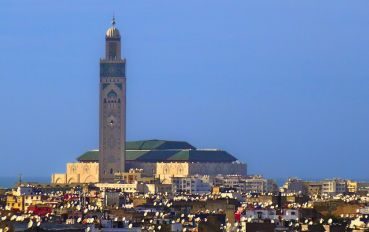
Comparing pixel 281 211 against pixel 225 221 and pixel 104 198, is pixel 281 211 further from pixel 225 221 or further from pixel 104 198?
pixel 104 198

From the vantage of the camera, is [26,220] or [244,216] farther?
[244,216]

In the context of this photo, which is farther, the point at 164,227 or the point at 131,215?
the point at 131,215

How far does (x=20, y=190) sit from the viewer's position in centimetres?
17400

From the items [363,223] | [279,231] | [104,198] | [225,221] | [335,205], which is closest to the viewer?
[279,231]

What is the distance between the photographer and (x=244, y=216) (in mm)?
113312

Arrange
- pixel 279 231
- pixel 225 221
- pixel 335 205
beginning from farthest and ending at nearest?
1. pixel 335 205
2. pixel 225 221
3. pixel 279 231

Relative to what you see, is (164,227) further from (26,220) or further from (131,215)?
(131,215)

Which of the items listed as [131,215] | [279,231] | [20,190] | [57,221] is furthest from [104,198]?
[279,231]

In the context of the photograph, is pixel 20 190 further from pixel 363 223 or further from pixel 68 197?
pixel 363 223

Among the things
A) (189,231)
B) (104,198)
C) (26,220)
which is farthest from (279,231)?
(104,198)

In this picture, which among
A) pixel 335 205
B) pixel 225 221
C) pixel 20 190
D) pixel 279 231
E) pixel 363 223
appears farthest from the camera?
pixel 20 190

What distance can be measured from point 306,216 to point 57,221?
1811cm

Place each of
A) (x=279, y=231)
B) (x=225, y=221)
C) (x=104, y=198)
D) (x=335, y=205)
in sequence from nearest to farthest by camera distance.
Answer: (x=279, y=231), (x=225, y=221), (x=335, y=205), (x=104, y=198)

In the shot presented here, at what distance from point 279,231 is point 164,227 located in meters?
6.44
